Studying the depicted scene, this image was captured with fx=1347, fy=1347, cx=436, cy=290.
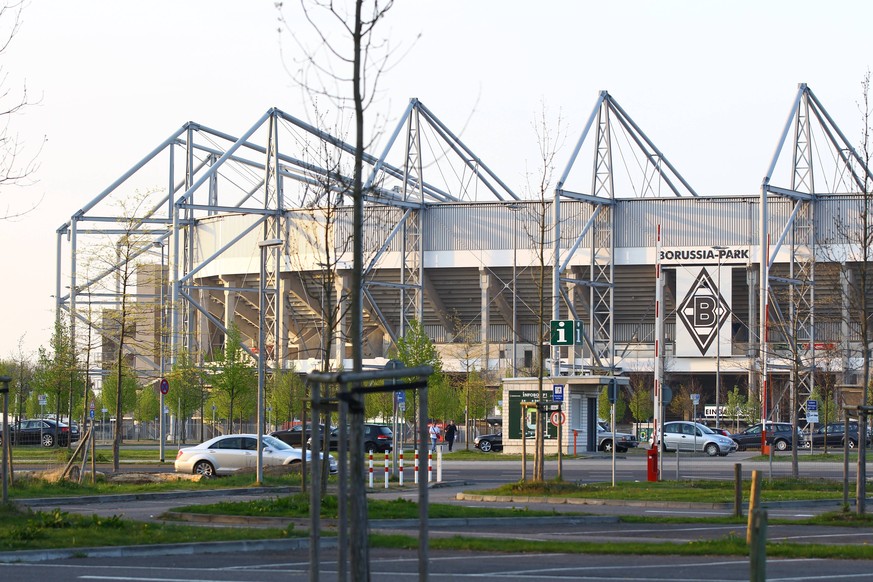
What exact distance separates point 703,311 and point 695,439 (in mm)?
13949

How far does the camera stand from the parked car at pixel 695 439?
50.7 metres

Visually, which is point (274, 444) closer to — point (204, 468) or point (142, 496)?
point (204, 468)

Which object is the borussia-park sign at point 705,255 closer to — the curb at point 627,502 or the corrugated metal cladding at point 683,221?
the corrugated metal cladding at point 683,221

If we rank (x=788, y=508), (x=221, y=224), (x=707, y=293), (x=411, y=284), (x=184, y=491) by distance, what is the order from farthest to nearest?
(x=221, y=224) < (x=411, y=284) < (x=707, y=293) < (x=184, y=491) < (x=788, y=508)

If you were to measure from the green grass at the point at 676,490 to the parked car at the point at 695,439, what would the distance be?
22.6 meters

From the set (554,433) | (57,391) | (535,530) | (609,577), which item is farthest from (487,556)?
(57,391)

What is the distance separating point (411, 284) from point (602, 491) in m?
45.3

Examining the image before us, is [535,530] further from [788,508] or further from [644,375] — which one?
[644,375]

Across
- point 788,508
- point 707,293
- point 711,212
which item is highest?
point 711,212

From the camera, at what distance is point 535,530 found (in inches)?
720

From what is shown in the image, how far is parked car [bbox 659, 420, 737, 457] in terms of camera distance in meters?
50.7

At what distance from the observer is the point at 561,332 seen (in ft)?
116

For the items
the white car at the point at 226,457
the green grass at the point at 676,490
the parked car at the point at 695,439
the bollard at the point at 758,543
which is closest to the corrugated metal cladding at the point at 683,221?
the parked car at the point at 695,439

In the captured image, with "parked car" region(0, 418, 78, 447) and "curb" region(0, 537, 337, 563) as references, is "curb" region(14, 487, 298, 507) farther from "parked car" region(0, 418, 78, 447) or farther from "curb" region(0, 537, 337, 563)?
"parked car" region(0, 418, 78, 447)
